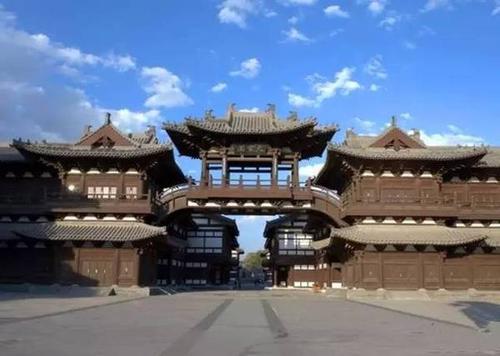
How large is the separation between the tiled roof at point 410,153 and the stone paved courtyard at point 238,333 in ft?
62.7

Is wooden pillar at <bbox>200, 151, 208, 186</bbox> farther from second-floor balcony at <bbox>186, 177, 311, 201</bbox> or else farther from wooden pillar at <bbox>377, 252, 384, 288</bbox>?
wooden pillar at <bbox>377, 252, 384, 288</bbox>

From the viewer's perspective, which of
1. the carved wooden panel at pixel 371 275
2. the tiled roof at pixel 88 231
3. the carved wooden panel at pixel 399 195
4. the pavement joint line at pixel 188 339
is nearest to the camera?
the pavement joint line at pixel 188 339

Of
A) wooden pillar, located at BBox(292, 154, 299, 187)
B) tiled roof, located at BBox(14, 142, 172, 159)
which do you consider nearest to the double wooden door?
tiled roof, located at BBox(14, 142, 172, 159)

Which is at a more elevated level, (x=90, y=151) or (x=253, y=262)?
(x=90, y=151)

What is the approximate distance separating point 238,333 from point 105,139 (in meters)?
32.1

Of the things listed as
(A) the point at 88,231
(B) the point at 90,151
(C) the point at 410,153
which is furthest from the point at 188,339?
(C) the point at 410,153

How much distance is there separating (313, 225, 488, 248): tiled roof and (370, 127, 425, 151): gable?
260 inches

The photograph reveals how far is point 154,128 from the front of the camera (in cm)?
5281

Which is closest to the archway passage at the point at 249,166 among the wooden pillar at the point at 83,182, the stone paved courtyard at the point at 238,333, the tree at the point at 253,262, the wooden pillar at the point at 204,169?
the wooden pillar at the point at 204,169

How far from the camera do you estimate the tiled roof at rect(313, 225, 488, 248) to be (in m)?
43.2

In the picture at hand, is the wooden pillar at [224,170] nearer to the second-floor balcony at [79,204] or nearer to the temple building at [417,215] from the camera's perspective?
the second-floor balcony at [79,204]

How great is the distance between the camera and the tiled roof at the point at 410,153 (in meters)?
44.4

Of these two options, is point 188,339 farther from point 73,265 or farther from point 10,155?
point 10,155

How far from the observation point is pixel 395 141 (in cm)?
4750
